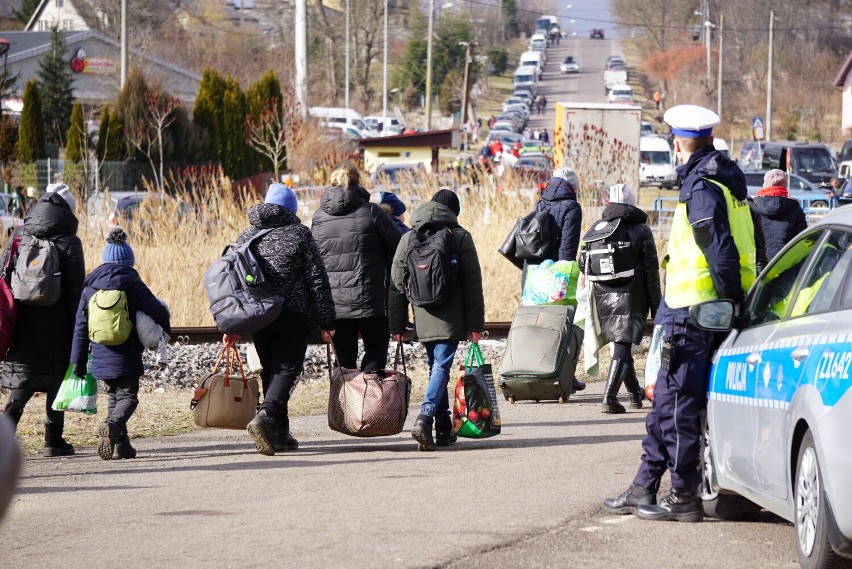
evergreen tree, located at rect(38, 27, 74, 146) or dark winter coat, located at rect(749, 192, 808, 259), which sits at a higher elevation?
evergreen tree, located at rect(38, 27, 74, 146)

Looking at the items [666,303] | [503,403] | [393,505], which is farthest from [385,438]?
[666,303]

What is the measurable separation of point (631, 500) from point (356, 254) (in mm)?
3241

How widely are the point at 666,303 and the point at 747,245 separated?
46 cm

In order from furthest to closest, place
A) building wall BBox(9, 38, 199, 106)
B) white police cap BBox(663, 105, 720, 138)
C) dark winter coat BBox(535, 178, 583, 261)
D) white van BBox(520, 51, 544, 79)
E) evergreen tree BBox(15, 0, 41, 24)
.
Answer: white van BBox(520, 51, 544, 79)
evergreen tree BBox(15, 0, 41, 24)
building wall BBox(9, 38, 199, 106)
dark winter coat BBox(535, 178, 583, 261)
white police cap BBox(663, 105, 720, 138)

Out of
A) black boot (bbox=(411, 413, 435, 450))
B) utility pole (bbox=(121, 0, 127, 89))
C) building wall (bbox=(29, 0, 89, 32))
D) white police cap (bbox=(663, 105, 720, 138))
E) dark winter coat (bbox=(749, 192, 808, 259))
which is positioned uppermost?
building wall (bbox=(29, 0, 89, 32))

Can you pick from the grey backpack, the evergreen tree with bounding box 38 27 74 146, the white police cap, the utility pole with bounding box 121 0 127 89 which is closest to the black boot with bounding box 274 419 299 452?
the grey backpack

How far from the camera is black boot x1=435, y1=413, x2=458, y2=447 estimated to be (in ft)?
30.9

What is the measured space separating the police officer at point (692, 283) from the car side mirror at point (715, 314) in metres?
0.25

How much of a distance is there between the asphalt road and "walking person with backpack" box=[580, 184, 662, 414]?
2.79 ft

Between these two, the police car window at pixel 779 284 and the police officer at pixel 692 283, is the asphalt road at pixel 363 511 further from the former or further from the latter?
the police car window at pixel 779 284

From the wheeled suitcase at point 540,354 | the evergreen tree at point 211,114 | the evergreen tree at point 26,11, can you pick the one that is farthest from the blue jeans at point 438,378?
the evergreen tree at point 26,11

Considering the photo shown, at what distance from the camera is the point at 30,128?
129 ft

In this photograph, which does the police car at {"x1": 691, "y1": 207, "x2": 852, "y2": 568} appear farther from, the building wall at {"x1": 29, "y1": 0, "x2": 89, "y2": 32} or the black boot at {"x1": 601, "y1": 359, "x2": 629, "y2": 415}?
the building wall at {"x1": 29, "y1": 0, "x2": 89, "y2": 32}

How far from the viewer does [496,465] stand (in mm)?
8531
